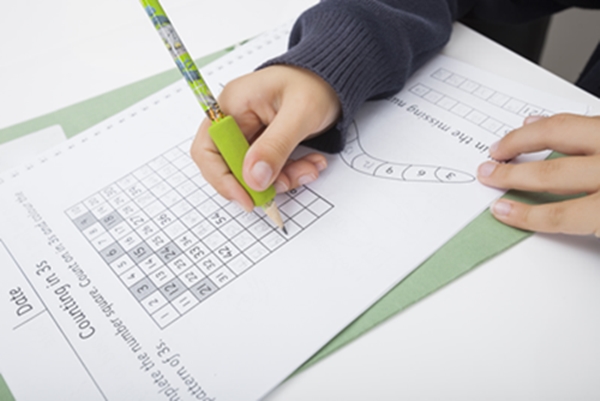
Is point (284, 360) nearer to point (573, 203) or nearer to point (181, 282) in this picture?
point (181, 282)

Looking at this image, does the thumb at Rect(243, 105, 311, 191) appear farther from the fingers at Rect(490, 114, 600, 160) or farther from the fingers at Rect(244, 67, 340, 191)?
the fingers at Rect(490, 114, 600, 160)

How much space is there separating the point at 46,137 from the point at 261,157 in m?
0.33

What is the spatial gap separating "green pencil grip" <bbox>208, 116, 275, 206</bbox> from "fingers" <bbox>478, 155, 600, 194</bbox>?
210 millimetres

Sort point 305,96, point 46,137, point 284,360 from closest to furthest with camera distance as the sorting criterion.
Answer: point 284,360, point 305,96, point 46,137

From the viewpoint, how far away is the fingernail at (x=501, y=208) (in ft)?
1.34

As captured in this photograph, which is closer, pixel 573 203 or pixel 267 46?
pixel 573 203

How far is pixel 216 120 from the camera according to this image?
0.43 m

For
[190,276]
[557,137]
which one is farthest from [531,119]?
[190,276]

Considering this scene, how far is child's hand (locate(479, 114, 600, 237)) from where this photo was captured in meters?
0.39

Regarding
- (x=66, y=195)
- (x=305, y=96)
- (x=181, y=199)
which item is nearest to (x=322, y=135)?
(x=305, y=96)

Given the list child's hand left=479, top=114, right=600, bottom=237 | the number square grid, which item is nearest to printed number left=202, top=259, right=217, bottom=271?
the number square grid

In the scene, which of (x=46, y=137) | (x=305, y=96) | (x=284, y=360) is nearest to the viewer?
(x=284, y=360)

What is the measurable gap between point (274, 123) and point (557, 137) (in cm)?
26

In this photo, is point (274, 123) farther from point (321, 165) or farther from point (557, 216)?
point (557, 216)
